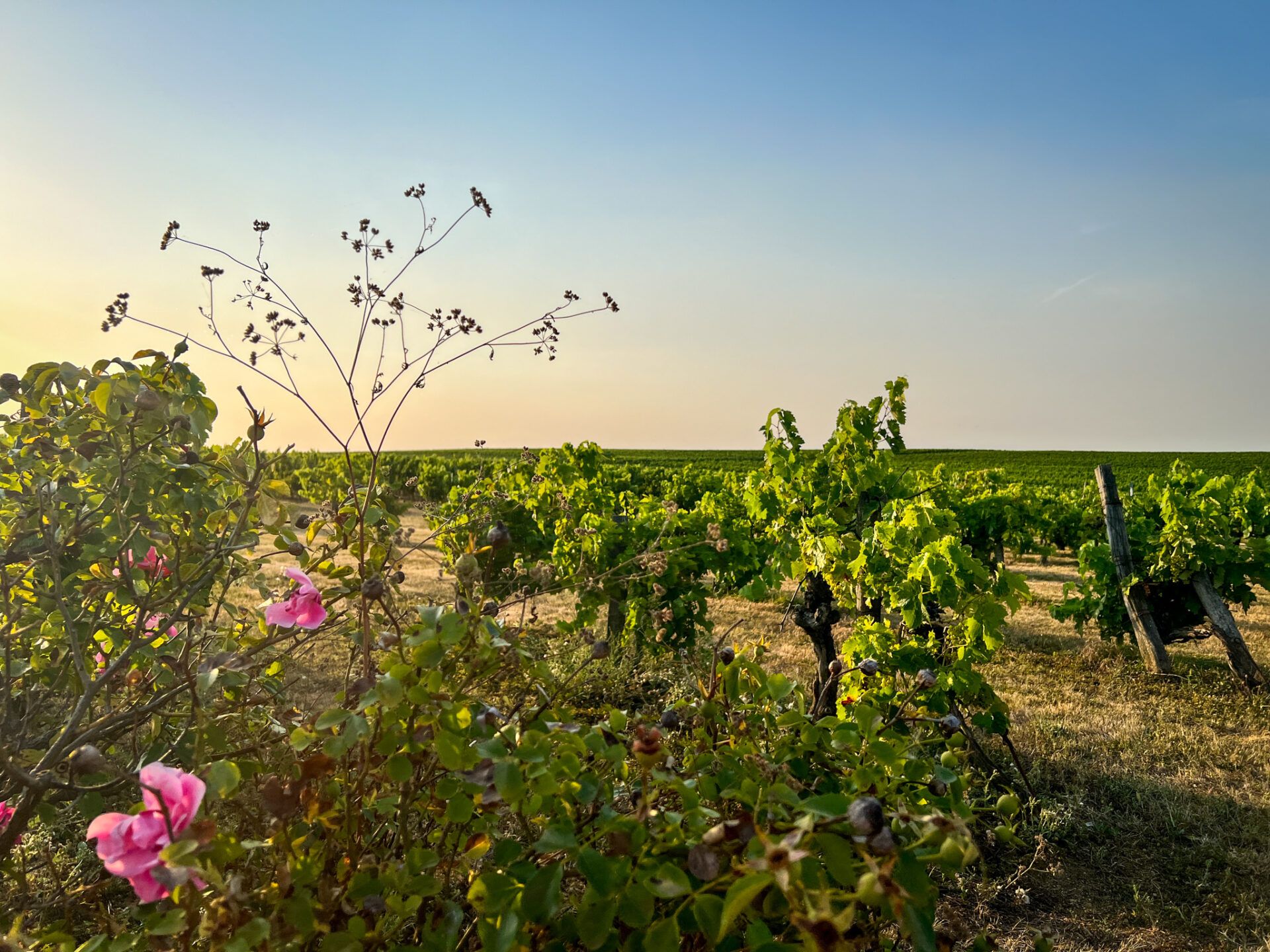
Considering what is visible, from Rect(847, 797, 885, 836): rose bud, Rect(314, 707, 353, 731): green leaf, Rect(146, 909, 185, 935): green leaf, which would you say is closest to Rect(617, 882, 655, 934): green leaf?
Rect(847, 797, 885, 836): rose bud

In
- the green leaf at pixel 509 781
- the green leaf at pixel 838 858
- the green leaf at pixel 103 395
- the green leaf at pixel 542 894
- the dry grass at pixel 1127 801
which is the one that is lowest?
the dry grass at pixel 1127 801

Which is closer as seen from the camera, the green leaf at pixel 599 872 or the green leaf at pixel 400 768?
the green leaf at pixel 599 872

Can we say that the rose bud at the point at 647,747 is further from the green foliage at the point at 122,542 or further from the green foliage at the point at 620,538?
the green foliage at the point at 620,538

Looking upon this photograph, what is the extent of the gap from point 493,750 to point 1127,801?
15.7 feet

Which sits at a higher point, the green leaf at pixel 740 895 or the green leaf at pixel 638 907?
the green leaf at pixel 740 895

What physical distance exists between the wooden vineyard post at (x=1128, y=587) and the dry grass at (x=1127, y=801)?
205 mm

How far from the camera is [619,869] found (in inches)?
41.2

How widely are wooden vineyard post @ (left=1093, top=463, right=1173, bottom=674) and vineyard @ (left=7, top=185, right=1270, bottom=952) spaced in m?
1.32

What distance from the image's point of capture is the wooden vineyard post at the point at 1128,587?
7.33 meters

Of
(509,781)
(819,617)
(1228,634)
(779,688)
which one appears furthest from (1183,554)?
(509,781)

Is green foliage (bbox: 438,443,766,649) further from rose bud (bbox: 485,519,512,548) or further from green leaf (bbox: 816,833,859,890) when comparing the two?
green leaf (bbox: 816,833,859,890)

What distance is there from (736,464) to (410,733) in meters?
42.0

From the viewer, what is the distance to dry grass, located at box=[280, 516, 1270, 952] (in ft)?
11.3

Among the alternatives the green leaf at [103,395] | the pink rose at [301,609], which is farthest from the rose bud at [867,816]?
the green leaf at [103,395]
